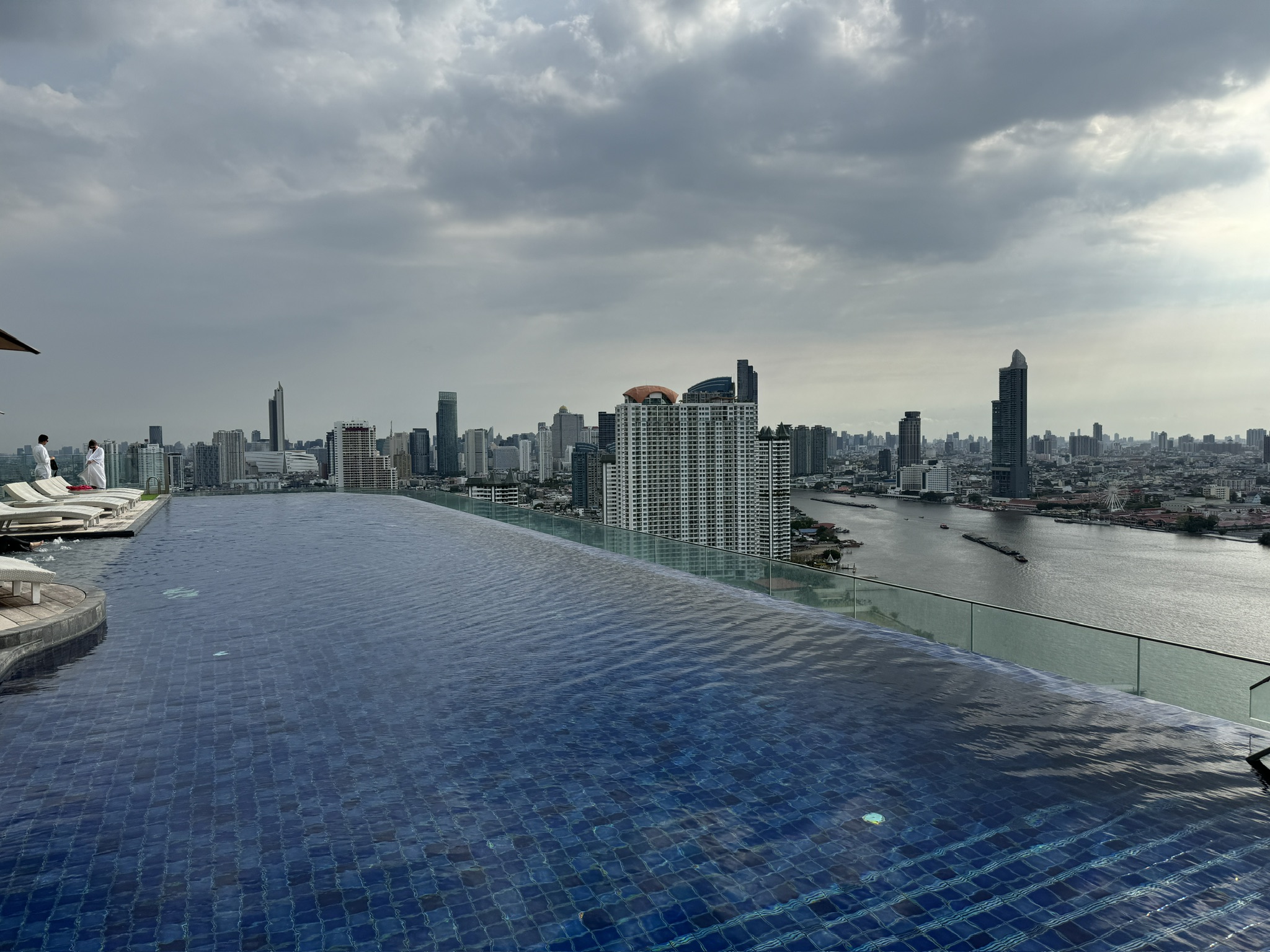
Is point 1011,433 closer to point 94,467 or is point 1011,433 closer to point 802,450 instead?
point 802,450

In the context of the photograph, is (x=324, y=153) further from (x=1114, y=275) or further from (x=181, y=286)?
(x=1114, y=275)

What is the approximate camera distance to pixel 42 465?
49.9 ft

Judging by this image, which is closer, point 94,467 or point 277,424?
point 94,467

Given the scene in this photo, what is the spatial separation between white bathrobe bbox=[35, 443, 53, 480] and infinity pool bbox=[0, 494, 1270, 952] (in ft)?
37.8

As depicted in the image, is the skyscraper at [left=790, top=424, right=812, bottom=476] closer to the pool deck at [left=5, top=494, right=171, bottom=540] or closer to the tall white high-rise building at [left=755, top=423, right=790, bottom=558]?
the tall white high-rise building at [left=755, top=423, right=790, bottom=558]

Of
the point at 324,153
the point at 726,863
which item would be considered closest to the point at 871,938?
the point at 726,863

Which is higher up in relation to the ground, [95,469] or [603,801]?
[95,469]

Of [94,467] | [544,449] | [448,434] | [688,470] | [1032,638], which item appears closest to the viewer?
[1032,638]

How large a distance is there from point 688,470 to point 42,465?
37228mm

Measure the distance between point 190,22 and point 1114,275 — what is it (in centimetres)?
4653

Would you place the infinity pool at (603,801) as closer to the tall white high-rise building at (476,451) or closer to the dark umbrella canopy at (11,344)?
the dark umbrella canopy at (11,344)

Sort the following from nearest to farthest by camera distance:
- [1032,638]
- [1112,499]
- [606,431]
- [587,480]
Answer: [1032,638] → [1112,499] → [606,431] → [587,480]

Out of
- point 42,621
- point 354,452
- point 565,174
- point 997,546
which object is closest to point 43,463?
point 42,621

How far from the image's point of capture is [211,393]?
2966cm
